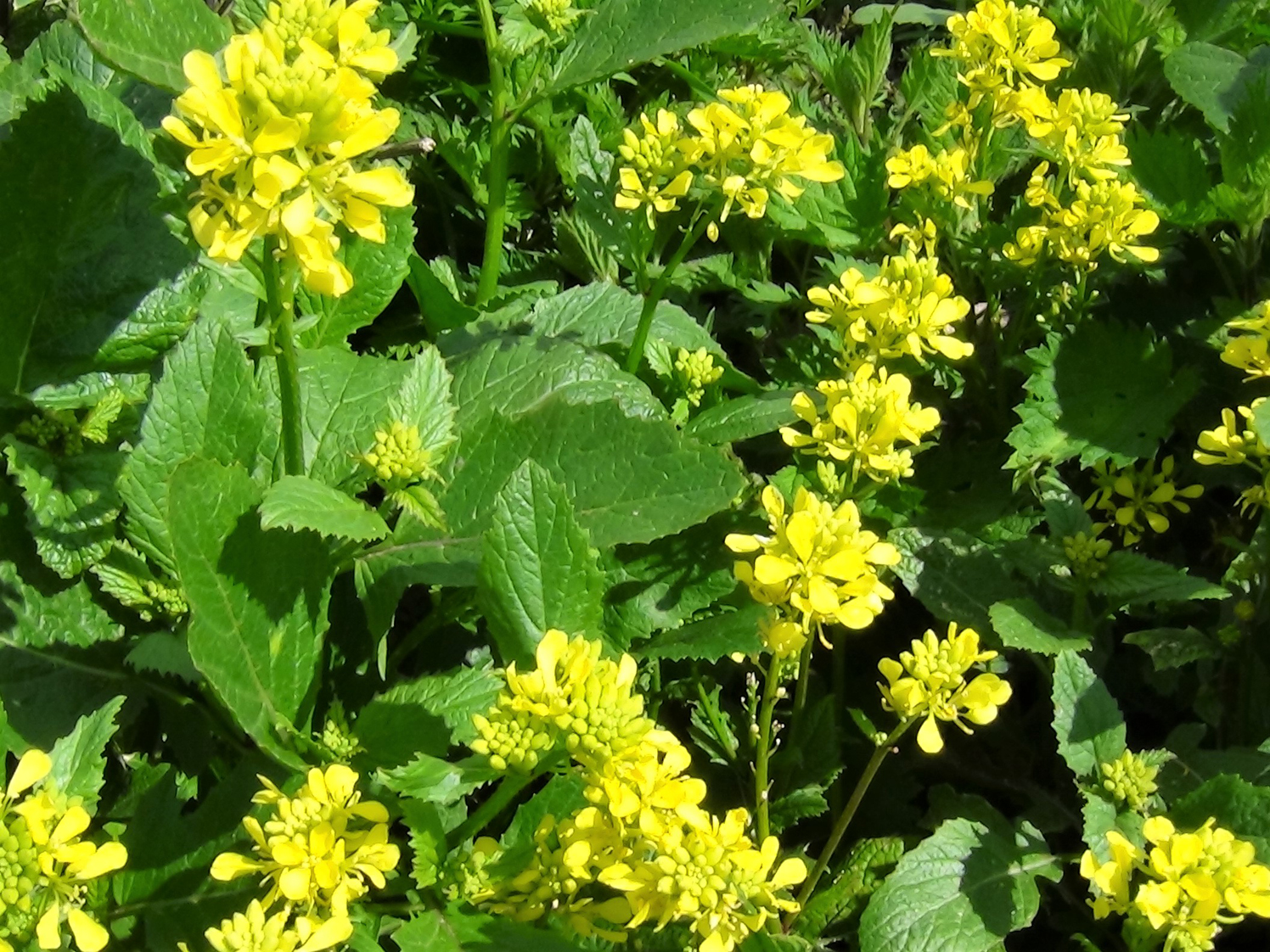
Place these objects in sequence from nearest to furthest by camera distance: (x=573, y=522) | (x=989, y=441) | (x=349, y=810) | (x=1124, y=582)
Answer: (x=349, y=810)
(x=573, y=522)
(x=1124, y=582)
(x=989, y=441)

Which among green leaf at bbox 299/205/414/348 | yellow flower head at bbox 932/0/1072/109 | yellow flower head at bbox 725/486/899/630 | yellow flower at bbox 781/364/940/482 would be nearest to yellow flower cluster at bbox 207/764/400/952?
yellow flower head at bbox 725/486/899/630

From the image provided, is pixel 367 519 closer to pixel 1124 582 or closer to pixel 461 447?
pixel 461 447

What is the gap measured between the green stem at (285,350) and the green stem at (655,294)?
23.2 inches

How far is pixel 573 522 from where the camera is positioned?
4.44ft

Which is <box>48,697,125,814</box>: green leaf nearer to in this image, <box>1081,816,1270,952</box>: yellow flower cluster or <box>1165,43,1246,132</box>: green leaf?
<box>1081,816,1270,952</box>: yellow flower cluster

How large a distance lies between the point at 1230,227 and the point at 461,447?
1698mm

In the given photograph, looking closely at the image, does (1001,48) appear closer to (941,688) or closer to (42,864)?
(941,688)

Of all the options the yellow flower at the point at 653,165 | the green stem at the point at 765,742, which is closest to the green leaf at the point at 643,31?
the yellow flower at the point at 653,165

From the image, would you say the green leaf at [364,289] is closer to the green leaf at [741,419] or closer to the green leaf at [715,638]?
the green leaf at [741,419]

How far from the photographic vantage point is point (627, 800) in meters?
1.10

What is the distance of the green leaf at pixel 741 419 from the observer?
1.72 metres

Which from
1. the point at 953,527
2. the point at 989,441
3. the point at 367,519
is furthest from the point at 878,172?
the point at 367,519

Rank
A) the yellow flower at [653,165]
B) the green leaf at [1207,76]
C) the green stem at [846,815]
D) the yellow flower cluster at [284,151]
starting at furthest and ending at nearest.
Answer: the green leaf at [1207,76]
the yellow flower at [653,165]
the green stem at [846,815]
the yellow flower cluster at [284,151]

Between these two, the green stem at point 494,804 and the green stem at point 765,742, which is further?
the green stem at point 765,742
